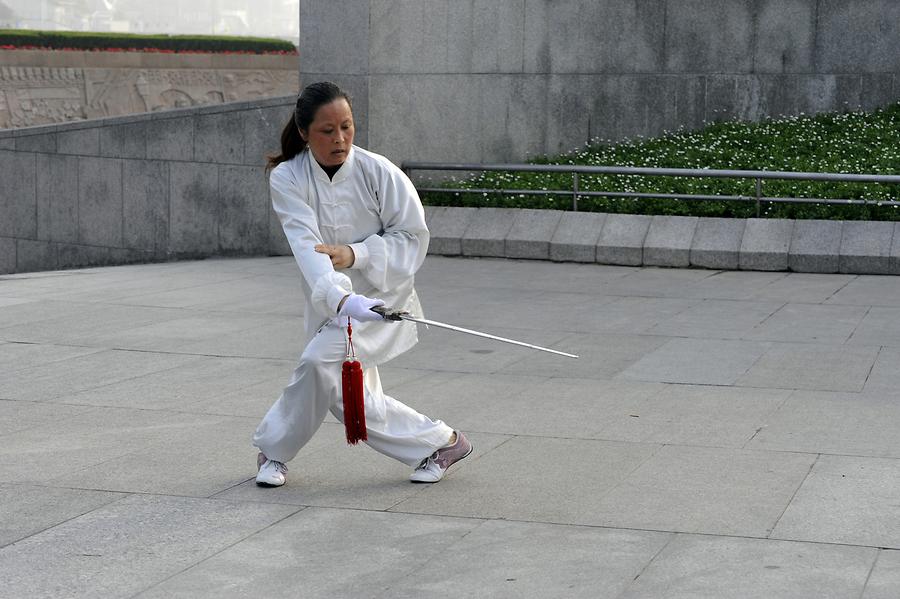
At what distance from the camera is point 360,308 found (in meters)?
5.33

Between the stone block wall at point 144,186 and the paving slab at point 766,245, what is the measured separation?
511 cm

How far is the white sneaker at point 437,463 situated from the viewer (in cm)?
586

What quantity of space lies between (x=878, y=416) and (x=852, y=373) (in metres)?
1.19

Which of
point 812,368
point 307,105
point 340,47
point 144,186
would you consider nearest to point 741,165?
point 340,47

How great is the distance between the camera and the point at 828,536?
494 centimetres

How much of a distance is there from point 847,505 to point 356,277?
86.9 inches

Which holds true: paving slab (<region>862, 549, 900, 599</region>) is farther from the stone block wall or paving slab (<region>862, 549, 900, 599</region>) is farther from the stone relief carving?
the stone relief carving

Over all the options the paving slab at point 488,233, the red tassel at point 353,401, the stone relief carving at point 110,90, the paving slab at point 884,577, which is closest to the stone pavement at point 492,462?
the paving slab at point 884,577

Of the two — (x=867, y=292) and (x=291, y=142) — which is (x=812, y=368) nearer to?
(x=867, y=292)

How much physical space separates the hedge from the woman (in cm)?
2743

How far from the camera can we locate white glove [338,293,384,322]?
534 centimetres

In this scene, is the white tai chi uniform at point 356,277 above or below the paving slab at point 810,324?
above

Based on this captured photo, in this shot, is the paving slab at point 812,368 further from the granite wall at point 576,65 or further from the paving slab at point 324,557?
the granite wall at point 576,65

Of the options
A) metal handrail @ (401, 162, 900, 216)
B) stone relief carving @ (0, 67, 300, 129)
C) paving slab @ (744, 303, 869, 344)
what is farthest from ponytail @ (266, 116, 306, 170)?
stone relief carving @ (0, 67, 300, 129)
